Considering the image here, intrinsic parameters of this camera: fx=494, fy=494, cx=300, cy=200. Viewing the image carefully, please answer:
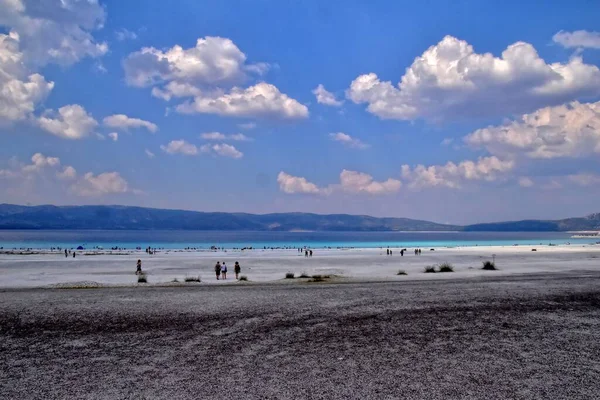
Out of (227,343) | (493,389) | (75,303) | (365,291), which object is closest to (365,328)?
(227,343)

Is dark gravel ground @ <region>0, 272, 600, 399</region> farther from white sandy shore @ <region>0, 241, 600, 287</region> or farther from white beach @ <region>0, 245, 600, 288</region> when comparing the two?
white sandy shore @ <region>0, 241, 600, 287</region>

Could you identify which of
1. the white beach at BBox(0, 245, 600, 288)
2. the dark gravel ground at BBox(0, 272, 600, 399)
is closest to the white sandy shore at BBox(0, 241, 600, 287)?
the white beach at BBox(0, 245, 600, 288)

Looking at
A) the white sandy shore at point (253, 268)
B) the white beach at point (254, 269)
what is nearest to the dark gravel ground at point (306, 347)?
the white beach at point (254, 269)

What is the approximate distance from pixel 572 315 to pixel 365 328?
23.9 feet

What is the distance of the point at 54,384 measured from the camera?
959cm

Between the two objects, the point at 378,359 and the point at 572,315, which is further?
the point at 572,315

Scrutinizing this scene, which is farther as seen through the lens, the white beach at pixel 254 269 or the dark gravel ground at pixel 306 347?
the white beach at pixel 254 269

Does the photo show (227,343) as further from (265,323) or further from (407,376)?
(407,376)

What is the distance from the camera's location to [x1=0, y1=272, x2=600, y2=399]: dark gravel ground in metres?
9.23

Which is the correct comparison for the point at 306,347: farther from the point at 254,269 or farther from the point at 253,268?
the point at 253,268

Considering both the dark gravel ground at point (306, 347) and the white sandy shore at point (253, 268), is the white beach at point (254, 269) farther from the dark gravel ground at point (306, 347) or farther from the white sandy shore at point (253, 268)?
the dark gravel ground at point (306, 347)

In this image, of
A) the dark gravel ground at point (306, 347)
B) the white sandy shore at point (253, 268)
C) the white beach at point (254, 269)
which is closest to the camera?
the dark gravel ground at point (306, 347)

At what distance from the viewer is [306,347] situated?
40.4 feet

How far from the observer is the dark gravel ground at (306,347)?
30.3ft
